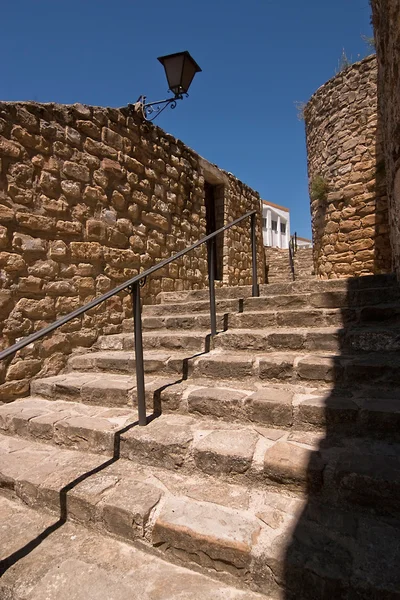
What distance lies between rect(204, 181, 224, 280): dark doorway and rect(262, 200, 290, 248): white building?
21.2 m

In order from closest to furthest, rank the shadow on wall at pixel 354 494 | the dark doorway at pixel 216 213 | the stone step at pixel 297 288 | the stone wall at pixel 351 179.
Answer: the shadow on wall at pixel 354 494, the stone step at pixel 297 288, the stone wall at pixel 351 179, the dark doorway at pixel 216 213

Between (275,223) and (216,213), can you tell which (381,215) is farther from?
(275,223)

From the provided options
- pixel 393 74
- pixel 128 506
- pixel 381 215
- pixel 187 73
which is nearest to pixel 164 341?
pixel 128 506

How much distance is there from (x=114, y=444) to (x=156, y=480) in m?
0.38

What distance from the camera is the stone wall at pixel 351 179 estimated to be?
18.1 ft

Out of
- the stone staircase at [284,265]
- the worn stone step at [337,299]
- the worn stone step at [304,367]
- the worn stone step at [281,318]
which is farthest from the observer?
the stone staircase at [284,265]

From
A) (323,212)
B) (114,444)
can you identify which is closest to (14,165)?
(114,444)

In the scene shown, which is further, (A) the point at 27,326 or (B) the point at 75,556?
(A) the point at 27,326

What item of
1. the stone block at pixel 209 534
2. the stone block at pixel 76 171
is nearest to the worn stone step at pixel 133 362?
the stone block at pixel 209 534

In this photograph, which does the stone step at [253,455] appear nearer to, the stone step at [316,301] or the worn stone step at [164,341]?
the worn stone step at [164,341]

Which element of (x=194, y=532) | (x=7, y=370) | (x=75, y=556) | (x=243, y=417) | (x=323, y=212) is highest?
(x=323, y=212)

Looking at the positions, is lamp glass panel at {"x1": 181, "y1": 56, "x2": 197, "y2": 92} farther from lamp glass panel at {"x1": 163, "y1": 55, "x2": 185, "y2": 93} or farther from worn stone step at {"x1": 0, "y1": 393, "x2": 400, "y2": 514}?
worn stone step at {"x1": 0, "y1": 393, "x2": 400, "y2": 514}

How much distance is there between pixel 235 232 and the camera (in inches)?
253

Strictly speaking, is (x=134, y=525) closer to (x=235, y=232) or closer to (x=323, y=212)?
(x=235, y=232)
